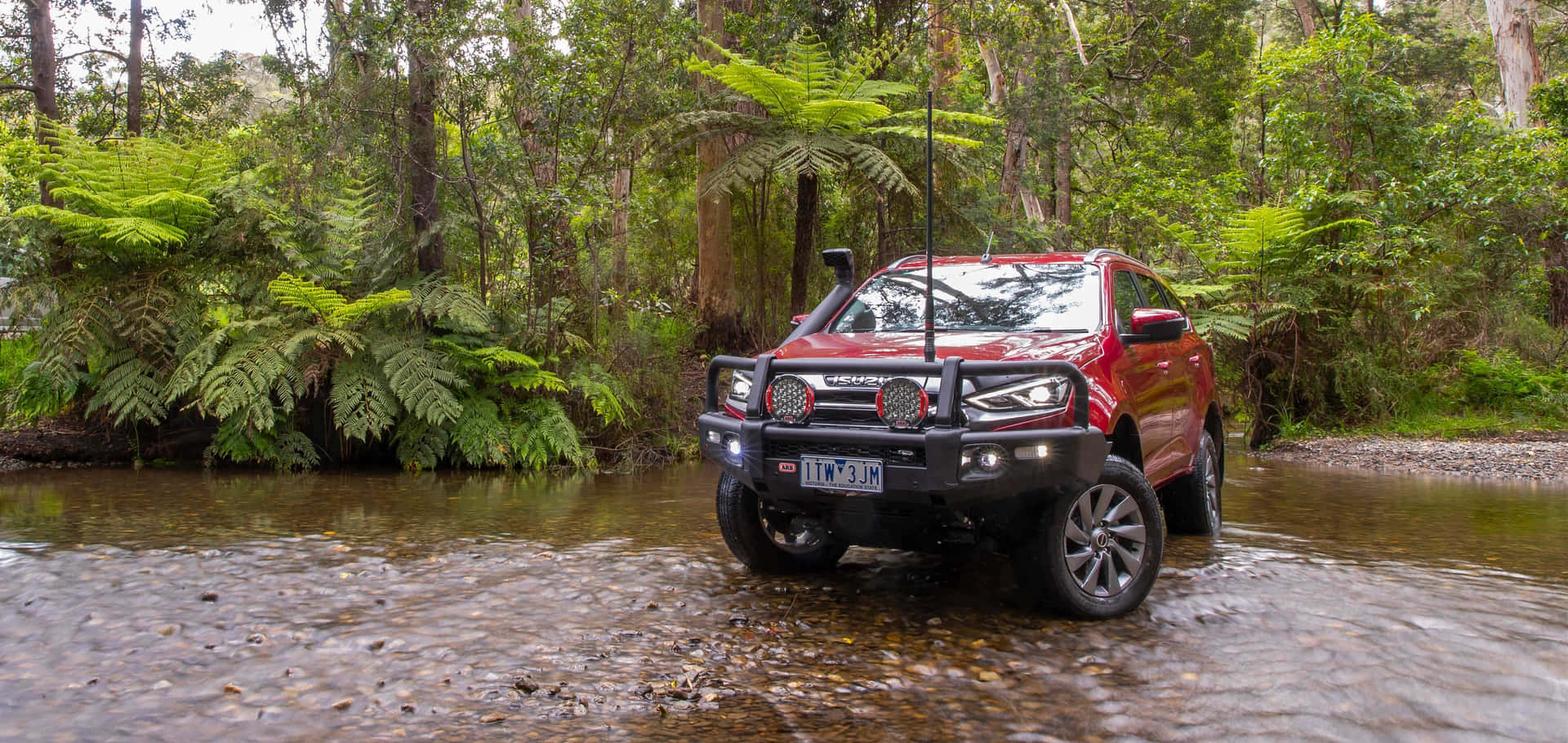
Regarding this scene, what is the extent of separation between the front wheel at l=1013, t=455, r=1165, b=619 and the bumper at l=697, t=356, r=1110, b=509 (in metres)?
0.20

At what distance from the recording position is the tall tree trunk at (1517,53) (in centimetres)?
1723

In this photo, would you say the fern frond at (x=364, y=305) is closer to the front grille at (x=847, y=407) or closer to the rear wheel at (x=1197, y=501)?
the front grille at (x=847, y=407)

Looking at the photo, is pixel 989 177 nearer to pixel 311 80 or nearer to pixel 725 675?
pixel 311 80

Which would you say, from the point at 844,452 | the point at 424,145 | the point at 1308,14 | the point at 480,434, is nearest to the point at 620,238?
the point at 424,145

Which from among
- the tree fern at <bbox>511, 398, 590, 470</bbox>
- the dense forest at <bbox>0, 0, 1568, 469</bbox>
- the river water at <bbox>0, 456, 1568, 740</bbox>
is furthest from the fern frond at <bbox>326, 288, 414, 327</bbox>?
the river water at <bbox>0, 456, 1568, 740</bbox>

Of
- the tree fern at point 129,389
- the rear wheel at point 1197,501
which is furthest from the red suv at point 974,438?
the tree fern at point 129,389

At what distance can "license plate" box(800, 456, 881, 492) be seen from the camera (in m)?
4.45

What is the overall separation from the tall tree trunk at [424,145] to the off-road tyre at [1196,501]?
703 centimetres

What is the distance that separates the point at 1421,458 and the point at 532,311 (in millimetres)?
9481

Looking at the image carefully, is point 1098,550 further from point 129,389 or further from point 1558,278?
point 1558,278

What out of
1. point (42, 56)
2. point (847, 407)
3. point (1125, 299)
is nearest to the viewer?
point (847, 407)

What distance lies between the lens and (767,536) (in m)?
5.48

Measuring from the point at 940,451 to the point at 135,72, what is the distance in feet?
44.5

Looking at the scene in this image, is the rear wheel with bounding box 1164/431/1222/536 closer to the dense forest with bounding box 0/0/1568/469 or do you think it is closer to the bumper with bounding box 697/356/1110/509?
the bumper with bounding box 697/356/1110/509
